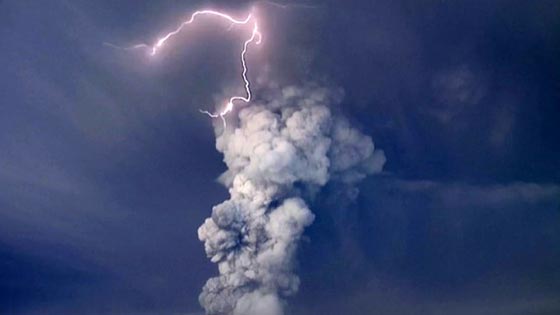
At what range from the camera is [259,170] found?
13.9 meters

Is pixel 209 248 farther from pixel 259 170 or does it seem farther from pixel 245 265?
pixel 259 170

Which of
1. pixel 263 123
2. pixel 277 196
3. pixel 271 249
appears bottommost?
pixel 271 249

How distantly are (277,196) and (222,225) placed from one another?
178cm

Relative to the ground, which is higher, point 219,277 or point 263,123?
point 263,123

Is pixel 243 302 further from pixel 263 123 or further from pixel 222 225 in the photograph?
pixel 263 123

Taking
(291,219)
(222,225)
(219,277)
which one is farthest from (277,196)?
(219,277)

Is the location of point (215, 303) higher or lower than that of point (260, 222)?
lower

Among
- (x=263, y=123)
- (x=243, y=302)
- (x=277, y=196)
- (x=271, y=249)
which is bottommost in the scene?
(x=243, y=302)

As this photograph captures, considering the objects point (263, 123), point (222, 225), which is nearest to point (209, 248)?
point (222, 225)

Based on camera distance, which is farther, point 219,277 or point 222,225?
point 219,277

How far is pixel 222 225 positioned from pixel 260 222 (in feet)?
→ 4.30

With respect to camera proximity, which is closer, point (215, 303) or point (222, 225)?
point (222, 225)

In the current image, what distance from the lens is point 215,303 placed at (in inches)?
570

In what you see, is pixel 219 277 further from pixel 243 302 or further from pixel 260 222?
pixel 260 222
